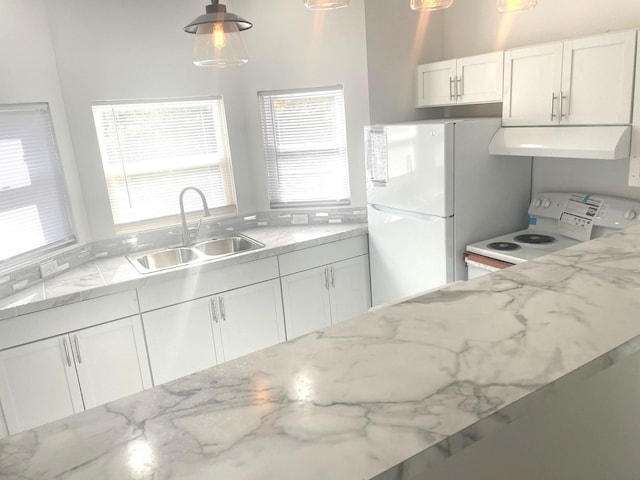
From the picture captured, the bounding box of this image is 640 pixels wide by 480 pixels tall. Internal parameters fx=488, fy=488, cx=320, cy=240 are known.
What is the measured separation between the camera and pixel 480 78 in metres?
3.00

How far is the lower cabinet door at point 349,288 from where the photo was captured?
11.4 ft

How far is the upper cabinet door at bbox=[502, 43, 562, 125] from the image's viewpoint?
8.32ft

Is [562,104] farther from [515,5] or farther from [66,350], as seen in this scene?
[66,350]

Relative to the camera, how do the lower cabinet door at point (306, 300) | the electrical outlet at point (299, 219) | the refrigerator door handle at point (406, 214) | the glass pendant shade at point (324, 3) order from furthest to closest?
1. the electrical outlet at point (299, 219)
2. the lower cabinet door at point (306, 300)
3. the refrigerator door handle at point (406, 214)
4. the glass pendant shade at point (324, 3)

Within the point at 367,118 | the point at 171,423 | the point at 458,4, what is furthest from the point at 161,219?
the point at 171,423

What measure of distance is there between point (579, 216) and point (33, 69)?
3314 millimetres

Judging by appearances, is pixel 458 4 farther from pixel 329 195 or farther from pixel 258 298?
pixel 258 298

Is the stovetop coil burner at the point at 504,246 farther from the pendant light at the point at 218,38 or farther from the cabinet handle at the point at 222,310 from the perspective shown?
the pendant light at the point at 218,38

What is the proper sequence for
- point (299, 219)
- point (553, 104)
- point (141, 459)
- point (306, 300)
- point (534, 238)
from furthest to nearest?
point (299, 219), point (306, 300), point (534, 238), point (553, 104), point (141, 459)

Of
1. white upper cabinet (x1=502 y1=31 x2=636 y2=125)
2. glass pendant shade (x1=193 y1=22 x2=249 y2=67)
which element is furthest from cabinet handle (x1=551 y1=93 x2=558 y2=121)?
glass pendant shade (x1=193 y1=22 x2=249 y2=67)

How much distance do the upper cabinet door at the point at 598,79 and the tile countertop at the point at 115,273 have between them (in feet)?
5.08

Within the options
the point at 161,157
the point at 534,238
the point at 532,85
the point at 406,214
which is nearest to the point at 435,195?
the point at 406,214

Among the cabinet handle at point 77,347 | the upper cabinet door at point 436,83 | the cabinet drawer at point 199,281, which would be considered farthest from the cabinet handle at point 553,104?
the cabinet handle at point 77,347

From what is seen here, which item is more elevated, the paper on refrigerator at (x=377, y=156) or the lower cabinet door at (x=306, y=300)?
the paper on refrigerator at (x=377, y=156)
